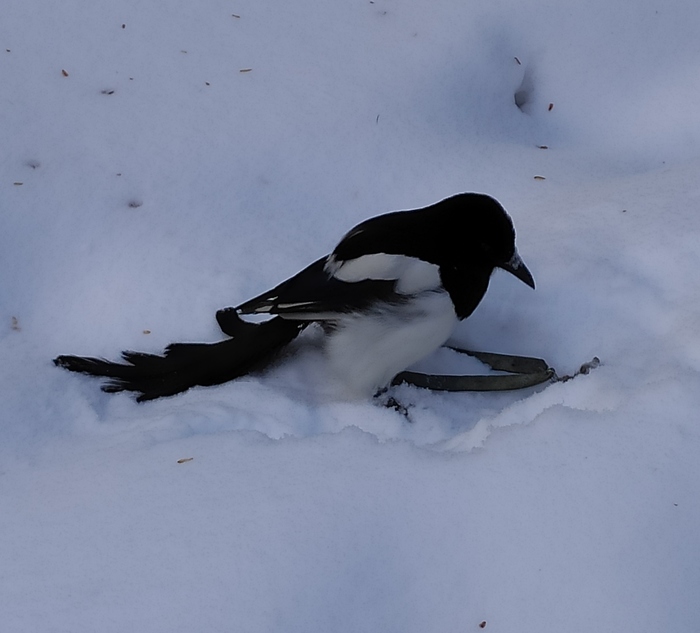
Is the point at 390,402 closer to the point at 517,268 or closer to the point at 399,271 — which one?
the point at 399,271

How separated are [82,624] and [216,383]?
2.58ft

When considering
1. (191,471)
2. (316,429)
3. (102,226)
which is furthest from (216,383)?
(102,226)

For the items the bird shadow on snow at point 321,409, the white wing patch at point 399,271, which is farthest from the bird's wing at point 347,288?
the bird shadow on snow at point 321,409

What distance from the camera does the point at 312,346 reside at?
84.3 inches

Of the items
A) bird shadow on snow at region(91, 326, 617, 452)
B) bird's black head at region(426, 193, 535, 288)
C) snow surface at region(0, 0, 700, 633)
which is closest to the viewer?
snow surface at region(0, 0, 700, 633)

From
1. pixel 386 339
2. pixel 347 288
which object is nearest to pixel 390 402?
pixel 386 339

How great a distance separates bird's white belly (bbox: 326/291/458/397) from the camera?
1894 mm

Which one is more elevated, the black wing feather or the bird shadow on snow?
the black wing feather

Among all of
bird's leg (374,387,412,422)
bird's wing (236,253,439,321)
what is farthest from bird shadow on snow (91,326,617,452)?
bird's wing (236,253,439,321)

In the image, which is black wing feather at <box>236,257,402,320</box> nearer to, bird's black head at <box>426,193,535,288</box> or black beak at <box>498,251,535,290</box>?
bird's black head at <box>426,193,535,288</box>

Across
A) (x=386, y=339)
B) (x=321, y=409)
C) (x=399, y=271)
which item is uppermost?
(x=399, y=271)

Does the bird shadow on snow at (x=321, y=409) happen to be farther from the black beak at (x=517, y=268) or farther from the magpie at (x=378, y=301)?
the black beak at (x=517, y=268)

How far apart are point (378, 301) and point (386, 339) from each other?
0.29 ft

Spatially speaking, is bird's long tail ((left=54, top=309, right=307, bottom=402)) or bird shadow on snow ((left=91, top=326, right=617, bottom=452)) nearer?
bird shadow on snow ((left=91, top=326, right=617, bottom=452))
